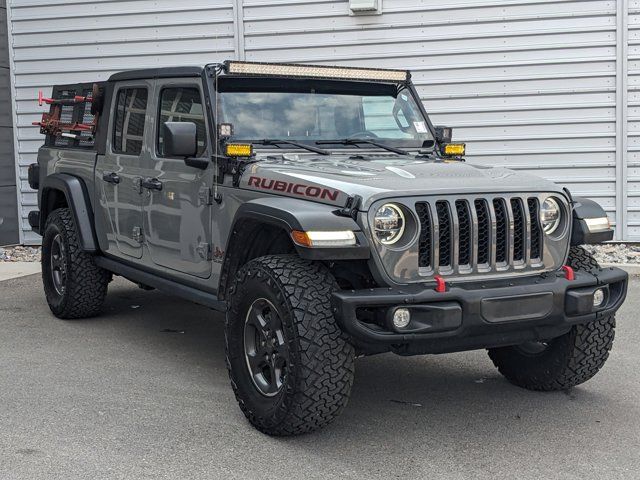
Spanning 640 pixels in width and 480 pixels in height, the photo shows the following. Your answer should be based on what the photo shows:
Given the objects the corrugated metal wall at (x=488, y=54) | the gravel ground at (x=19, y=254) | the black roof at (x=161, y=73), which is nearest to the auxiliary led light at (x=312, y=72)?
the black roof at (x=161, y=73)

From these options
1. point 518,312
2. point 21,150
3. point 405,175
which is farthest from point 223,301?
point 21,150

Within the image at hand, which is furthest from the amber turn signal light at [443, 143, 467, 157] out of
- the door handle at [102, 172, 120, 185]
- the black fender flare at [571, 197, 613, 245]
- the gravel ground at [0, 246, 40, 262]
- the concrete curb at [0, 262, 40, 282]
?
the gravel ground at [0, 246, 40, 262]

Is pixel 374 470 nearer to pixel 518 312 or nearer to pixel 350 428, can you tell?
pixel 350 428

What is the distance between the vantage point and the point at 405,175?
4.48 m

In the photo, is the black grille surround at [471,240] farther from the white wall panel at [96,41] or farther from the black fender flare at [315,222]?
the white wall panel at [96,41]

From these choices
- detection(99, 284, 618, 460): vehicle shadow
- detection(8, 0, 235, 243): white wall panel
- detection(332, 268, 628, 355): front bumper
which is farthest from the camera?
detection(8, 0, 235, 243): white wall panel

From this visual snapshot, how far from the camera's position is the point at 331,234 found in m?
→ 4.02

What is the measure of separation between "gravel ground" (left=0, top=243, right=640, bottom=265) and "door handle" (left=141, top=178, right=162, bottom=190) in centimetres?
527

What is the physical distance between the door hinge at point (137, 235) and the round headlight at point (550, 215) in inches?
107

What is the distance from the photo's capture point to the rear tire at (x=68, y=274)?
6770 millimetres

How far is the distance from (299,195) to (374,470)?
138 cm

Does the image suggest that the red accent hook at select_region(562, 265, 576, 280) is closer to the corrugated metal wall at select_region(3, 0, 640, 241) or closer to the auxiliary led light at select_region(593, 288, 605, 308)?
the auxiliary led light at select_region(593, 288, 605, 308)

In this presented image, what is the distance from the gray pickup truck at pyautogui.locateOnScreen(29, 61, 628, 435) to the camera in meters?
4.05

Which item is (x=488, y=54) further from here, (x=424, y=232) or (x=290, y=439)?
(x=290, y=439)
